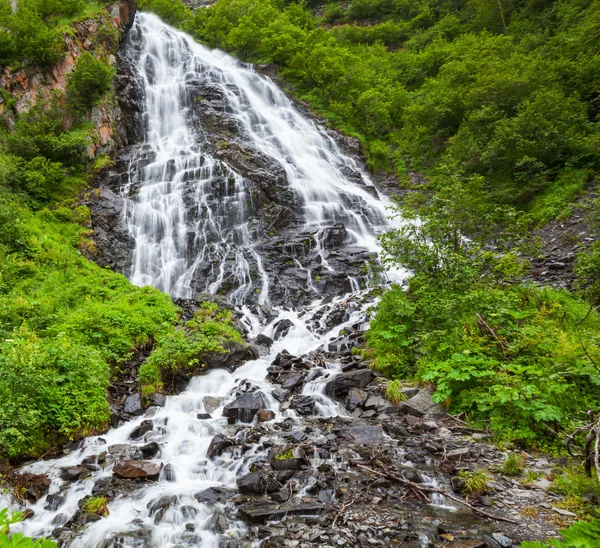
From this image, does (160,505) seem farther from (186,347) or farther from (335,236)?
(335,236)

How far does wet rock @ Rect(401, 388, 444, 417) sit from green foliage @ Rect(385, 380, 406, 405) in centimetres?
15

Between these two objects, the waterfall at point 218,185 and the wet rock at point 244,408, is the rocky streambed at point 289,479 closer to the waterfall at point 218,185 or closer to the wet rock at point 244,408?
the wet rock at point 244,408

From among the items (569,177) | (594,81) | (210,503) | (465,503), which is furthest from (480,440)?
(594,81)

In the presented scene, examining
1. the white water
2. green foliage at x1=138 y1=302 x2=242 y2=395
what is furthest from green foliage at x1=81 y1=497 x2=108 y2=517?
green foliage at x1=138 y1=302 x2=242 y2=395

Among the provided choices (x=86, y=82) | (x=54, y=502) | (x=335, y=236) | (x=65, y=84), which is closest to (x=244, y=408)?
(x=54, y=502)

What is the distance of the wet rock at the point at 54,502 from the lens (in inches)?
196

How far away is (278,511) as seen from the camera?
4535mm

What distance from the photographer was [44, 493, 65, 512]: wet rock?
4.97 meters

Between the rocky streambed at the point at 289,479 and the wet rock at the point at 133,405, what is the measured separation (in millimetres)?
38

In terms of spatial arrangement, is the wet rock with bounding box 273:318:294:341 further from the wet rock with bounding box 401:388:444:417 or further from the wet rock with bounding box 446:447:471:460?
the wet rock with bounding box 446:447:471:460

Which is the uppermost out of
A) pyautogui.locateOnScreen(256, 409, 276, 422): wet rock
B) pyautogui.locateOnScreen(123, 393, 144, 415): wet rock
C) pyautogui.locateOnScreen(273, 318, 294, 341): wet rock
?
pyautogui.locateOnScreen(273, 318, 294, 341): wet rock

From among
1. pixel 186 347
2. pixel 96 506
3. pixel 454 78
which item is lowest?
pixel 96 506

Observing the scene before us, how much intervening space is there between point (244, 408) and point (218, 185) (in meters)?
13.0

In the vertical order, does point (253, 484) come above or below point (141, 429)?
below
